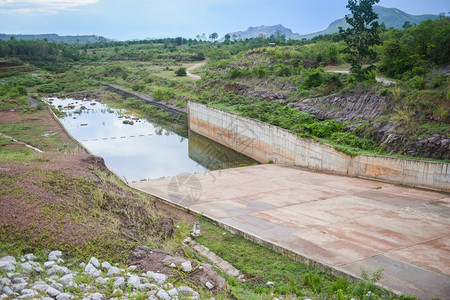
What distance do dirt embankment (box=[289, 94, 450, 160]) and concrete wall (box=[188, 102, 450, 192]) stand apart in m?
1.28

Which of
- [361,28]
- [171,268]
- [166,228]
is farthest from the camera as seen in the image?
[361,28]

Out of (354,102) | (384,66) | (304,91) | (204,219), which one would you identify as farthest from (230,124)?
(204,219)

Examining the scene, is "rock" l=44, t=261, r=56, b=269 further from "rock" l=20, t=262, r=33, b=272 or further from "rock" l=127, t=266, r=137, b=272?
"rock" l=127, t=266, r=137, b=272

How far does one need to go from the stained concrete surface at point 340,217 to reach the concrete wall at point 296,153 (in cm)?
78

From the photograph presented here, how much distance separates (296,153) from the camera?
2867cm

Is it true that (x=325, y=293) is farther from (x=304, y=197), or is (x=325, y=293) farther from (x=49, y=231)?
(x=304, y=197)

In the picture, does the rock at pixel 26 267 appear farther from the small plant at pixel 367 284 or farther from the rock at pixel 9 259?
the small plant at pixel 367 284

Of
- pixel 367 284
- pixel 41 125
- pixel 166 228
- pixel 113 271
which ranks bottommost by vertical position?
pixel 41 125

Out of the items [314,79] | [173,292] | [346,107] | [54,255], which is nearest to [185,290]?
[173,292]

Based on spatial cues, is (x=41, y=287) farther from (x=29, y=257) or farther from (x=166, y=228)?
(x=166, y=228)

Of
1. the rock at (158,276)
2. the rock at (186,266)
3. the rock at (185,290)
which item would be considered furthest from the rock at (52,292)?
the rock at (186,266)

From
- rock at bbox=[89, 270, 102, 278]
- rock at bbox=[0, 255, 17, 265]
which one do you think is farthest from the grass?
rock at bbox=[0, 255, 17, 265]

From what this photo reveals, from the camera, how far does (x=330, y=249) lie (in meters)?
12.5

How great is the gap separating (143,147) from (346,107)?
19.4 metres
